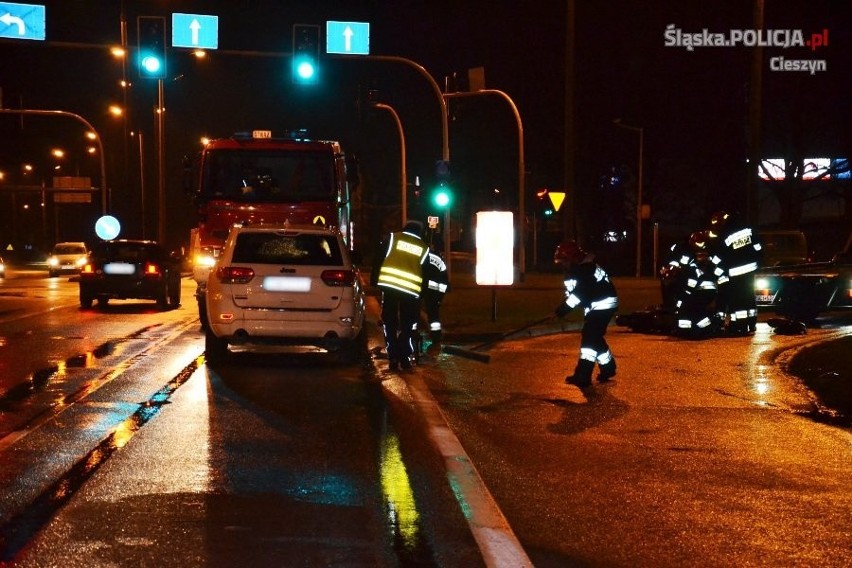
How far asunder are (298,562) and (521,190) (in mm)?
30151

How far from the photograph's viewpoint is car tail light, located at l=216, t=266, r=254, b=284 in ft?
45.8

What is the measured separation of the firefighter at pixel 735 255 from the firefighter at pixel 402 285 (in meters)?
5.42

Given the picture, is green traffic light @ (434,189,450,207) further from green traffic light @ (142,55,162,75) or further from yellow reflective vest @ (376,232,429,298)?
yellow reflective vest @ (376,232,429,298)

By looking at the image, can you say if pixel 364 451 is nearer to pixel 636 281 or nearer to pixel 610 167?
pixel 636 281

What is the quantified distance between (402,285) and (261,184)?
7629 millimetres

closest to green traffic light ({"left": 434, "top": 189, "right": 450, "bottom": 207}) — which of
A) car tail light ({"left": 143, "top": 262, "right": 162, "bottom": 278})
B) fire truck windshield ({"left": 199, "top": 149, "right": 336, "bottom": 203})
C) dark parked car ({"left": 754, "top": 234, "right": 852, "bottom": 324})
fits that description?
fire truck windshield ({"left": 199, "top": 149, "right": 336, "bottom": 203})

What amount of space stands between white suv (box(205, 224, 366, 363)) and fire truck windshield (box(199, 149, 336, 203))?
6.50m

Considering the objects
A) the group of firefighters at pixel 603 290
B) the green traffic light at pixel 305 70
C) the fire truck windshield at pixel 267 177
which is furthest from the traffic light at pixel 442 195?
the group of firefighters at pixel 603 290

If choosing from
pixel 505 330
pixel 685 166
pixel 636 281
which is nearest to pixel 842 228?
pixel 685 166

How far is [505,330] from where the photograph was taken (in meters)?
19.1

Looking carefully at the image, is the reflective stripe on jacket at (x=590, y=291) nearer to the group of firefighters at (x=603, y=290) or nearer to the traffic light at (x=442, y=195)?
the group of firefighters at (x=603, y=290)

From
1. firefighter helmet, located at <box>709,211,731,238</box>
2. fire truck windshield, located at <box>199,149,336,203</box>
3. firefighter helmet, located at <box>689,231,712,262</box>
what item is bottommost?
firefighter helmet, located at <box>689,231,712,262</box>

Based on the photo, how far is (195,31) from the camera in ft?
73.4

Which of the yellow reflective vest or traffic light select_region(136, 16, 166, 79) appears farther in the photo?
traffic light select_region(136, 16, 166, 79)
